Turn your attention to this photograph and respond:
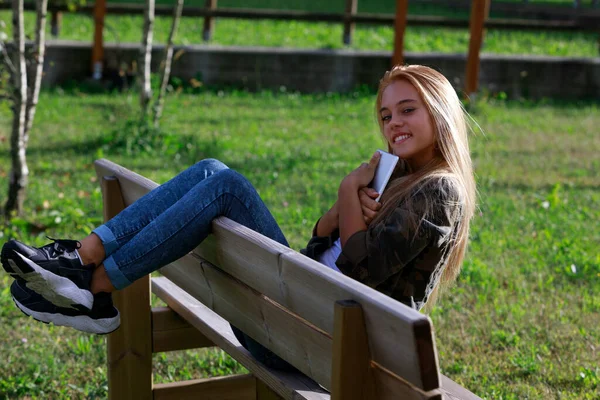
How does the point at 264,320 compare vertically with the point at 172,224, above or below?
below

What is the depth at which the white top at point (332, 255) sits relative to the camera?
287 centimetres

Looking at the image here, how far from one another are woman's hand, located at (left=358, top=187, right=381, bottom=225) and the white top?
0.23 m

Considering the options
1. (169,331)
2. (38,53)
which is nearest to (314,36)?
(38,53)

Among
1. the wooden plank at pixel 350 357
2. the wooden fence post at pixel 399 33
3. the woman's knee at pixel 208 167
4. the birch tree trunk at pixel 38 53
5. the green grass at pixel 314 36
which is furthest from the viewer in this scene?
the green grass at pixel 314 36

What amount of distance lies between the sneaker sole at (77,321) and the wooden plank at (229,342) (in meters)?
0.46

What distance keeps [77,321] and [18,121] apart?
11.6ft

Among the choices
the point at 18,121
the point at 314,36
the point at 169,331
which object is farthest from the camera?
the point at 314,36

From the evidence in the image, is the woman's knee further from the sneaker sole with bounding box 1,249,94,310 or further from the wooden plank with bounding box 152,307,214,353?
the wooden plank with bounding box 152,307,214,353

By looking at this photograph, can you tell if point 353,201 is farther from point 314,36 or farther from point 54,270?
point 314,36

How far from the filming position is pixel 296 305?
88.0 inches

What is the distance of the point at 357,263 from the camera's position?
257 centimetres

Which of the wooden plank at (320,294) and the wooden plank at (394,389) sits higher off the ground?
the wooden plank at (320,294)

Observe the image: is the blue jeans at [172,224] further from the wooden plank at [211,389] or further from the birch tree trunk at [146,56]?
the birch tree trunk at [146,56]

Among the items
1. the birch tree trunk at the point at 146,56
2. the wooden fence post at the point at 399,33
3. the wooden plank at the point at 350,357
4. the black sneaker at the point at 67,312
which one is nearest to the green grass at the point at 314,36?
the wooden fence post at the point at 399,33
